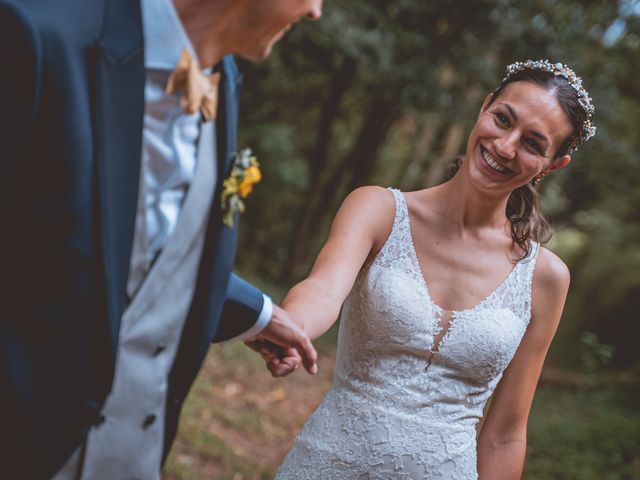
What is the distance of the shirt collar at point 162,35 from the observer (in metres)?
1.74

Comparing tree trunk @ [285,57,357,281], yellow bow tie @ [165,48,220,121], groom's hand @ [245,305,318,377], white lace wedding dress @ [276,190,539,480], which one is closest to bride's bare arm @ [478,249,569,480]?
white lace wedding dress @ [276,190,539,480]

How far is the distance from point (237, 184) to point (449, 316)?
1010 mm

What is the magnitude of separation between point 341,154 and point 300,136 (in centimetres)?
114

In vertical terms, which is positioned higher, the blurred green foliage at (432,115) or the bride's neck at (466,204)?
the bride's neck at (466,204)

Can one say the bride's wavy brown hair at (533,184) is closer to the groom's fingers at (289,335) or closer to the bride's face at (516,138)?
the bride's face at (516,138)

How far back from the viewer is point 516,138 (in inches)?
101

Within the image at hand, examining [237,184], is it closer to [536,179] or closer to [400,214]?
[400,214]

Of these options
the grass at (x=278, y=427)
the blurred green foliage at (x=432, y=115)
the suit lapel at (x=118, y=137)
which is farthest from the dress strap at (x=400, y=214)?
the blurred green foliage at (x=432, y=115)

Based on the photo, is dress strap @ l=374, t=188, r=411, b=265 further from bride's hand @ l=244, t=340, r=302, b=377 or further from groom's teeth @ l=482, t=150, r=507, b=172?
bride's hand @ l=244, t=340, r=302, b=377

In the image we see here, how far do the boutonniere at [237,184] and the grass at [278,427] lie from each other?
363 cm

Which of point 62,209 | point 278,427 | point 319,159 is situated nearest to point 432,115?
point 319,159

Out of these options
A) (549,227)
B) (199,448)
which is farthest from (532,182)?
(199,448)

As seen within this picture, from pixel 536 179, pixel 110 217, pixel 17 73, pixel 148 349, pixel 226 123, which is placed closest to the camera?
pixel 17 73

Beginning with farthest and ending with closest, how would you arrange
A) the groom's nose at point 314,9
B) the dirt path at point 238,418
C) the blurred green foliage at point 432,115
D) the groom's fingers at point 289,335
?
the blurred green foliage at point 432,115 < the dirt path at point 238,418 < the groom's fingers at point 289,335 < the groom's nose at point 314,9
